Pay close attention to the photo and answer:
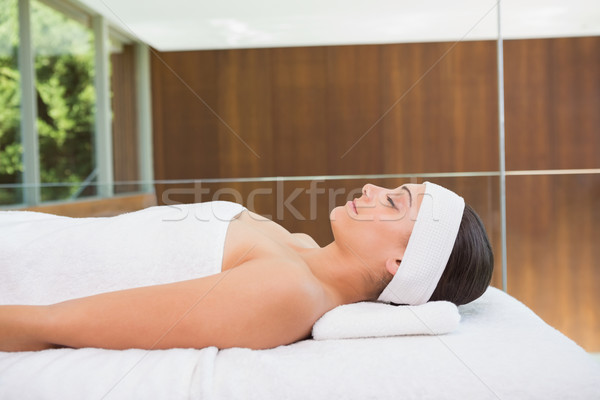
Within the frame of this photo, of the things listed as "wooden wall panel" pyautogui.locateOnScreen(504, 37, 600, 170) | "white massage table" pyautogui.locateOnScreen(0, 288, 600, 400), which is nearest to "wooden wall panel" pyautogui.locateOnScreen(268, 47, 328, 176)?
"wooden wall panel" pyautogui.locateOnScreen(504, 37, 600, 170)

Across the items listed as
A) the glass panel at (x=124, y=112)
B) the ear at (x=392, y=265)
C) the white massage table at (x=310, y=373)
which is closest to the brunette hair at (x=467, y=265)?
the ear at (x=392, y=265)

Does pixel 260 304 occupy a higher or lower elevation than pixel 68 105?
lower

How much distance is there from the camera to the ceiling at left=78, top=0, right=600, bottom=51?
2.45 metres

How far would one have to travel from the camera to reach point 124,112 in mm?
3773

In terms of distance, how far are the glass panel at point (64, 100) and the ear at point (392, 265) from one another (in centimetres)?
224

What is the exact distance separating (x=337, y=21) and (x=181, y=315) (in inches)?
81.2

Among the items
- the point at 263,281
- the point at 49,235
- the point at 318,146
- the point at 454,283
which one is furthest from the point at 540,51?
the point at 49,235

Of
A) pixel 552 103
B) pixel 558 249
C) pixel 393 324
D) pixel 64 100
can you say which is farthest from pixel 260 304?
pixel 64 100

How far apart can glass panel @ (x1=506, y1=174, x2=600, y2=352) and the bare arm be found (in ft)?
3.95

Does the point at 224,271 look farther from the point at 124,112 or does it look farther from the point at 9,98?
the point at 124,112

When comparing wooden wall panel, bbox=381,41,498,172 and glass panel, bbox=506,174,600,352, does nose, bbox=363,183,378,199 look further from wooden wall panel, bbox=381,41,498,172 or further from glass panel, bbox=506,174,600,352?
wooden wall panel, bbox=381,41,498,172

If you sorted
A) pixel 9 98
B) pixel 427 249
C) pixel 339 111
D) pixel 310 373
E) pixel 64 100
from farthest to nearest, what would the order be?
pixel 64 100, pixel 9 98, pixel 339 111, pixel 427 249, pixel 310 373

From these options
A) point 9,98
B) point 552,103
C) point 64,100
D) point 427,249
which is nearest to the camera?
point 427,249

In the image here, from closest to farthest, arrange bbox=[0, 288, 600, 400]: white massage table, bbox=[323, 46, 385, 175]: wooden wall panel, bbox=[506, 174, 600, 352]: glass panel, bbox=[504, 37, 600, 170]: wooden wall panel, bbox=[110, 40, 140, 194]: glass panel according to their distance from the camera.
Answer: bbox=[0, 288, 600, 400]: white massage table
bbox=[506, 174, 600, 352]: glass panel
bbox=[504, 37, 600, 170]: wooden wall panel
bbox=[323, 46, 385, 175]: wooden wall panel
bbox=[110, 40, 140, 194]: glass panel
